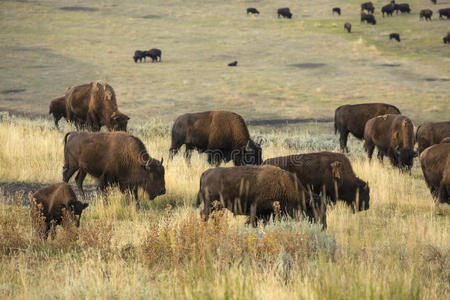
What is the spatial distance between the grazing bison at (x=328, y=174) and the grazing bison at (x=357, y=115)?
831 cm

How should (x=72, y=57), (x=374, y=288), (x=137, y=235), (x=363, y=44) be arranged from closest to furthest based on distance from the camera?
(x=374, y=288)
(x=137, y=235)
(x=72, y=57)
(x=363, y=44)

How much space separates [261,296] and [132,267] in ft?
5.73

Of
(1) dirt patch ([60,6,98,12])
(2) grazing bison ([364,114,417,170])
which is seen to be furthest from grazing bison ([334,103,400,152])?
(1) dirt patch ([60,6,98,12])

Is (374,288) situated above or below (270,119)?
above

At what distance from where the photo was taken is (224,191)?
7.90 m

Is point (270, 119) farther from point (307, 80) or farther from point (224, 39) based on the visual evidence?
point (224, 39)

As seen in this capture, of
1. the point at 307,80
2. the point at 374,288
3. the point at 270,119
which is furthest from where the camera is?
the point at 307,80

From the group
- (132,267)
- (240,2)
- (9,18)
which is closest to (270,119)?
(132,267)

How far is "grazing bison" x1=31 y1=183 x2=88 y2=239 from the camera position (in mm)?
7727

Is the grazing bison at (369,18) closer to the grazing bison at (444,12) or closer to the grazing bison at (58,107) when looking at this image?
the grazing bison at (444,12)

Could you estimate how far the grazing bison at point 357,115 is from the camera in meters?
17.6

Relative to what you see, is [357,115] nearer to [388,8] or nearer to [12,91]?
[12,91]

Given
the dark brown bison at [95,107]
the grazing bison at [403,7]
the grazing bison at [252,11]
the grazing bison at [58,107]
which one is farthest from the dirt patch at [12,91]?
the grazing bison at [403,7]

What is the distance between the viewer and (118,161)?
988 centimetres
